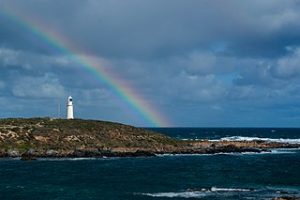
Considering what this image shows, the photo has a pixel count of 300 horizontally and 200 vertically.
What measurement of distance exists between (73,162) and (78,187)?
38948mm

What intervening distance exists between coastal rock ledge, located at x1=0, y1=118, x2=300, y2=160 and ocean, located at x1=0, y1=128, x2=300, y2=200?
29.3 feet

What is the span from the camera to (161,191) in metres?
78.1

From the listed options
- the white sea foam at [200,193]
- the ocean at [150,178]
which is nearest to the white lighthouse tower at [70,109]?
the ocean at [150,178]

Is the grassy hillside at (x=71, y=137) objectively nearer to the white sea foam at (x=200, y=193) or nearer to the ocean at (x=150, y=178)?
the ocean at (x=150, y=178)

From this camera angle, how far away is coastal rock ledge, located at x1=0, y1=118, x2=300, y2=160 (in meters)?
Answer: 137

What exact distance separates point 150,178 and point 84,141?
53.1 metres

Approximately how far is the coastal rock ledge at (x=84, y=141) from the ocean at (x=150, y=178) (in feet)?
29.3

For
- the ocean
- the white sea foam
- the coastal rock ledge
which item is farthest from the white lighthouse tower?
the white sea foam

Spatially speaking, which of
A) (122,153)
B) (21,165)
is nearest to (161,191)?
(21,165)

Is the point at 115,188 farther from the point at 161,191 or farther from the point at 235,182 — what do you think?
the point at 235,182

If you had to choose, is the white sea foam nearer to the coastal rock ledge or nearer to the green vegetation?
the coastal rock ledge

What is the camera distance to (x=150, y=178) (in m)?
95.6

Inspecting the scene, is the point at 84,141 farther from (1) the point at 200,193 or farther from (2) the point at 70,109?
(1) the point at 200,193

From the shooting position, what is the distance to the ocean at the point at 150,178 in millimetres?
75125
